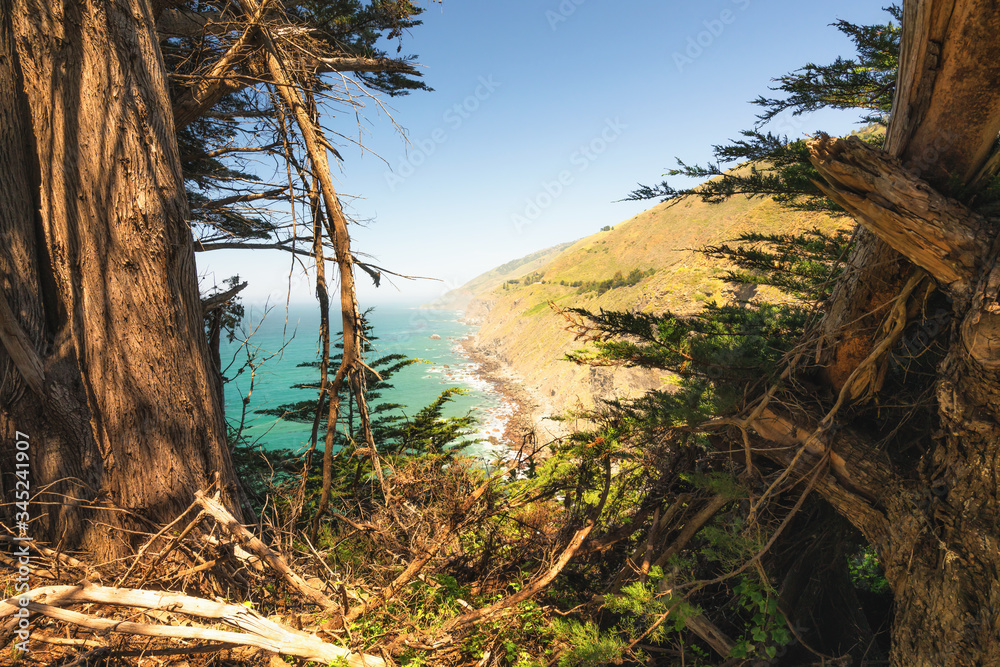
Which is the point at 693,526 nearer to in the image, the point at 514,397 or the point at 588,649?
the point at 588,649

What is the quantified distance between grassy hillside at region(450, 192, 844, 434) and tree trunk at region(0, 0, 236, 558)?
6804 mm

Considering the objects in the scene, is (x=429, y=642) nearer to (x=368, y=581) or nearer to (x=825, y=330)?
(x=368, y=581)

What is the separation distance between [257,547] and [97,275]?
1711mm

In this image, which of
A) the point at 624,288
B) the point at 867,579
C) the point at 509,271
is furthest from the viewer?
the point at 509,271

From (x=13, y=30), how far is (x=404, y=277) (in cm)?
250

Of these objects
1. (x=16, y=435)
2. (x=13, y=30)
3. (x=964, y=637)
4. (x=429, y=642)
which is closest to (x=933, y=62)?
(x=964, y=637)

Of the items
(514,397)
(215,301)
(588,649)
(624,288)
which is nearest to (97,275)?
(215,301)

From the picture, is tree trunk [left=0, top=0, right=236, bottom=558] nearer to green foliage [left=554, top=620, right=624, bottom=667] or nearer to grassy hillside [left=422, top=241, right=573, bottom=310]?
green foliage [left=554, top=620, right=624, bottom=667]

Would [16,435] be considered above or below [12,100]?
below

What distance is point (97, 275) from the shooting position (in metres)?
2.27

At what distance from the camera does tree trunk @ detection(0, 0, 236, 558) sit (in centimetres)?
222

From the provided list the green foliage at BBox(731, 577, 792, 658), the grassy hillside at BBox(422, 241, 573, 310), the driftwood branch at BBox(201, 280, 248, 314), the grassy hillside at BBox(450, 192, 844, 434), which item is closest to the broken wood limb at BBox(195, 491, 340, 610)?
the driftwood branch at BBox(201, 280, 248, 314)

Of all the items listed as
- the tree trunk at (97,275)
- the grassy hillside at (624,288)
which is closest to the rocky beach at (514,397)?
the grassy hillside at (624,288)

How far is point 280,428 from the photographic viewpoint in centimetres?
2080
